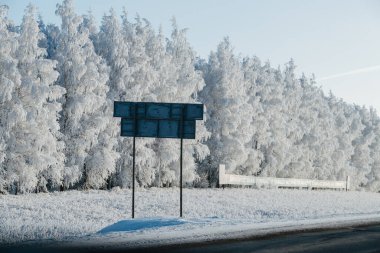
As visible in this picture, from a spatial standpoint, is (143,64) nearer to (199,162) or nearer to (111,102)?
(111,102)

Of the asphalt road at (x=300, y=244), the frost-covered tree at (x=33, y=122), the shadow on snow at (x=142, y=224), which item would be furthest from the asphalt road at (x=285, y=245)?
the frost-covered tree at (x=33, y=122)

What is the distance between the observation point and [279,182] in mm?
54594

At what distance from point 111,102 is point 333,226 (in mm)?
25818

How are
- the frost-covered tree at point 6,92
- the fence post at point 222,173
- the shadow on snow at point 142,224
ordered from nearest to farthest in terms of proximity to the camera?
the shadow on snow at point 142,224, the frost-covered tree at point 6,92, the fence post at point 222,173

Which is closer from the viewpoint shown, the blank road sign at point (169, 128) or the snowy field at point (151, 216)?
the snowy field at point (151, 216)

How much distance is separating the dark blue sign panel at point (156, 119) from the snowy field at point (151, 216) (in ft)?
11.5

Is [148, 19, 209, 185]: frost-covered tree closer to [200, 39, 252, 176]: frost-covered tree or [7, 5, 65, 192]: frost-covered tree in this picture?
[200, 39, 252, 176]: frost-covered tree

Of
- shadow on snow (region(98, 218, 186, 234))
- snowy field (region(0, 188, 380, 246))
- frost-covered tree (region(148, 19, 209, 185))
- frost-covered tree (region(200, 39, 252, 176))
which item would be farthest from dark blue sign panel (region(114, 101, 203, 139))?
frost-covered tree (region(200, 39, 252, 176))

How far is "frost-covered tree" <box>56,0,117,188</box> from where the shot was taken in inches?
1447

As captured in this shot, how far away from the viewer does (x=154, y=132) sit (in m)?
20.7

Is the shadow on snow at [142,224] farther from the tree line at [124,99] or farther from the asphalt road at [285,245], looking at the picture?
the tree line at [124,99]

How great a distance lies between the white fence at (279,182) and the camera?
4798cm

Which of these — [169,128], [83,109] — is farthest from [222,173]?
[169,128]

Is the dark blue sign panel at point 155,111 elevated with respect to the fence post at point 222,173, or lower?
elevated
